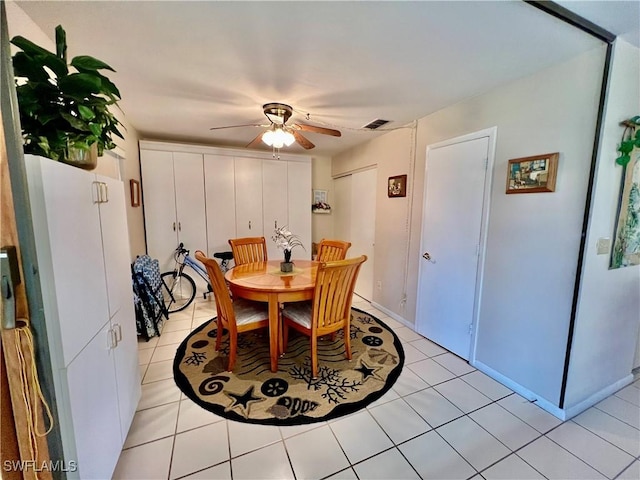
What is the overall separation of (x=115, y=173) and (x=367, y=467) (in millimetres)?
3383

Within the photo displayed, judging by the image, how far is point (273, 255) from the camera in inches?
169

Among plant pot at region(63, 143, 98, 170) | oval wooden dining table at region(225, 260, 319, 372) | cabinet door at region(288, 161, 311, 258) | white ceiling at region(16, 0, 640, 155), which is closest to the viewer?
plant pot at region(63, 143, 98, 170)

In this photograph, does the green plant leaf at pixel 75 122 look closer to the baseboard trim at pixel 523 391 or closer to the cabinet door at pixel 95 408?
the cabinet door at pixel 95 408

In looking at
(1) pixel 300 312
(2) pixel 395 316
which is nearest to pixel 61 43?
(1) pixel 300 312

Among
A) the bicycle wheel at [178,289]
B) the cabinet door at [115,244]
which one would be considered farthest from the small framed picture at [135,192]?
the cabinet door at [115,244]

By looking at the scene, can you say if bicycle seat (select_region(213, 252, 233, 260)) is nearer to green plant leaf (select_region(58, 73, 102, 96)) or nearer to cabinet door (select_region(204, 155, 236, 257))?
cabinet door (select_region(204, 155, 236, 257))

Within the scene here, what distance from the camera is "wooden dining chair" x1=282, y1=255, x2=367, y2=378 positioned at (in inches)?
78.4

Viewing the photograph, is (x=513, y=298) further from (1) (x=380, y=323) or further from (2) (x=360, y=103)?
(2) (x=360, y=103)

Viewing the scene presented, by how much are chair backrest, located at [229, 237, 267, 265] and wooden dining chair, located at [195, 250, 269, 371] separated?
0.84m

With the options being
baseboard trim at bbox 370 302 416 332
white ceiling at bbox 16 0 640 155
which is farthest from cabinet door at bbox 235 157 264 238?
baseboard trim at bbox 370 302 416 332

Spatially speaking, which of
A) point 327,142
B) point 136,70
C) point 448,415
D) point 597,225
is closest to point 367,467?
point 448,415

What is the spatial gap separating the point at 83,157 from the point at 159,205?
267 centimetres

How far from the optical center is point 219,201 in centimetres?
387

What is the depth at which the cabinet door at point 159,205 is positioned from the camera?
349 cm
